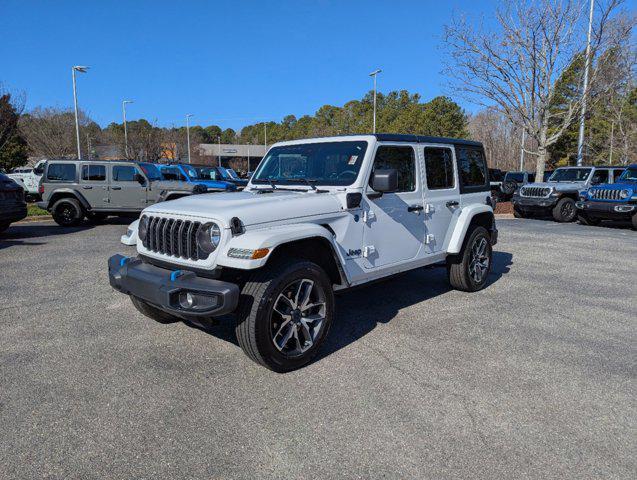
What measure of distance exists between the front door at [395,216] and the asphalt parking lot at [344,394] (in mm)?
783

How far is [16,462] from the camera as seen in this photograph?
249 centimetres

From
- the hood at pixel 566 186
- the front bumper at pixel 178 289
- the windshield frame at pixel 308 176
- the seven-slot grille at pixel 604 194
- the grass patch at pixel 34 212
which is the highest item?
the windshield frame at pixel 308 176

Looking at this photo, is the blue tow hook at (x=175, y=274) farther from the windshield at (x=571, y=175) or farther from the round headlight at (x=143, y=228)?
the windshield at (x=571, y=175)

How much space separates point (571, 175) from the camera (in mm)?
15688

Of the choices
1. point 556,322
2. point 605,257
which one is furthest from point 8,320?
point 605,257

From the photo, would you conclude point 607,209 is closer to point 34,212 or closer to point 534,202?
point 534,202

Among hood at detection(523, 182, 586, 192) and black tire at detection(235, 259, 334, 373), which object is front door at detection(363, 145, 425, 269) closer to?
black tire at detection(235, 259, 334, 373)

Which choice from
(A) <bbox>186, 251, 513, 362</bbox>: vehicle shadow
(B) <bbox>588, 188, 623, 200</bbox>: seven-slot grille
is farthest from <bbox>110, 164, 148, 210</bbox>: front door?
(B) <bbox>588, 188, 623, 200</bbox>: seven-slot grille

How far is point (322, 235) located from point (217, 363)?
1.39 meters

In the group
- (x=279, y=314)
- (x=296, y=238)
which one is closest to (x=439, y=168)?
(x=296, y=238)

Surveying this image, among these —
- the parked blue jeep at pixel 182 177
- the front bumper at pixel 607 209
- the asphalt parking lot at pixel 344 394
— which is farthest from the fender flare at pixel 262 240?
the front bumper at pixel 607 209

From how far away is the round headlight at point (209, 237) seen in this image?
3385 mm

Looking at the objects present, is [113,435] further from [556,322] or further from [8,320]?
[556,322]

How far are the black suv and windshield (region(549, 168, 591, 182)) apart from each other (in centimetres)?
1639
